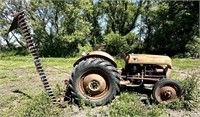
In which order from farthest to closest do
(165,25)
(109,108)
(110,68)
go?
1. (165,25)
2. (110,68)
3. (109,108)

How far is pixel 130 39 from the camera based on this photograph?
25.6 meters

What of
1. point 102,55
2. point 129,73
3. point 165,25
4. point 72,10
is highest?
point 72,10

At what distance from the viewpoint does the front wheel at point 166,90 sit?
18.9 feet

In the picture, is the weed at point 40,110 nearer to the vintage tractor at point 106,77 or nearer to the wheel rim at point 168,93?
the vintage tractor at point 106,77

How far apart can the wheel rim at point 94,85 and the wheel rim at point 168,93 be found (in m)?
1.03

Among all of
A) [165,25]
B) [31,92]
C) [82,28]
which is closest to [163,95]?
[31,92]

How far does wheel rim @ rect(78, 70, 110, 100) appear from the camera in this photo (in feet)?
19.5

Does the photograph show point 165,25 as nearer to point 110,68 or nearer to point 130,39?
point 130,39

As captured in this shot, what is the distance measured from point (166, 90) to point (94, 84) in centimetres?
143

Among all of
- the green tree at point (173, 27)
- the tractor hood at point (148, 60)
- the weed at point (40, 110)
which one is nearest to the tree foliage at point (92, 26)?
the green tree at point (173, 27)

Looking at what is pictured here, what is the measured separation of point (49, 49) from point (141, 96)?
20.1 m

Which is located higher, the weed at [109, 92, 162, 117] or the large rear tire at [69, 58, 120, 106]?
the large rear tire at [69, 58, 120, 106]

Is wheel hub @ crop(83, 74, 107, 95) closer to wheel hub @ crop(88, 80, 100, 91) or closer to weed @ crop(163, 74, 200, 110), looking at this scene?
wheel hub @ crop(88, 80, 100, 91)

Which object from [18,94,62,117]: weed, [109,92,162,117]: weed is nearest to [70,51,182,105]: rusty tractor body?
[109,92,162,117]: weed
